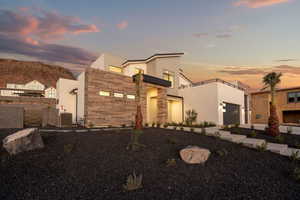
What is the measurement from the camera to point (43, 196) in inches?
124

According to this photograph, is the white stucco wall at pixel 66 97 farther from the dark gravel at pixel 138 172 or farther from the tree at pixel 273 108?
the tree at pixel 273 108

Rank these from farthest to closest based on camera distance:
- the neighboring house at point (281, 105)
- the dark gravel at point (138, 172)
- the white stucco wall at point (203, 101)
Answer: the neighboring house at point (281, 105), the white stucco wall at point (203, 101), the dark gravel at point (138, 172)

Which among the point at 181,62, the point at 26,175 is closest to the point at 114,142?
the point at 26,175

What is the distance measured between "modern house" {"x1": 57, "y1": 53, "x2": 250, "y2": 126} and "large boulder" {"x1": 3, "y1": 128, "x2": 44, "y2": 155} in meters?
5.89

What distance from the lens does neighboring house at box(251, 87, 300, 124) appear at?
75.4 feet

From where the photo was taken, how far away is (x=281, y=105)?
79.3ft

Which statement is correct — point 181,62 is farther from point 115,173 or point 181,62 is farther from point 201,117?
point 115,173

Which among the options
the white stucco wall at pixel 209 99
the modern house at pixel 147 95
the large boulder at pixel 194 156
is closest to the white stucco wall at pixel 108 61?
the modern house at pixel 147 95

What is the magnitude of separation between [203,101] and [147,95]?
263 inches

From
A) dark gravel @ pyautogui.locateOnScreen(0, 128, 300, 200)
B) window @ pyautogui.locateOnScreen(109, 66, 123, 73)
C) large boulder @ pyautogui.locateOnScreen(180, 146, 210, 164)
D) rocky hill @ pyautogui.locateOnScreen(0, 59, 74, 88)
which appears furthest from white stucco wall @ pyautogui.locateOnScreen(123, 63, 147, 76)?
rocky hill @ pyautogui.locateOnScreen(0, 59, 74, 88)

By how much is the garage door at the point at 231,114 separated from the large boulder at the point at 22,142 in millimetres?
16840

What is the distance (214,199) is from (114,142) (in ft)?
14.4

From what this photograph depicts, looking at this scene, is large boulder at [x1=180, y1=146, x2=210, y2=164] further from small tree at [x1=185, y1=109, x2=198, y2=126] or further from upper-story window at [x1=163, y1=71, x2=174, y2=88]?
upper-story window at [x1=163, y1=71, x2=174, y2=88]

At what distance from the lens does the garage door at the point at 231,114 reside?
1686cm
